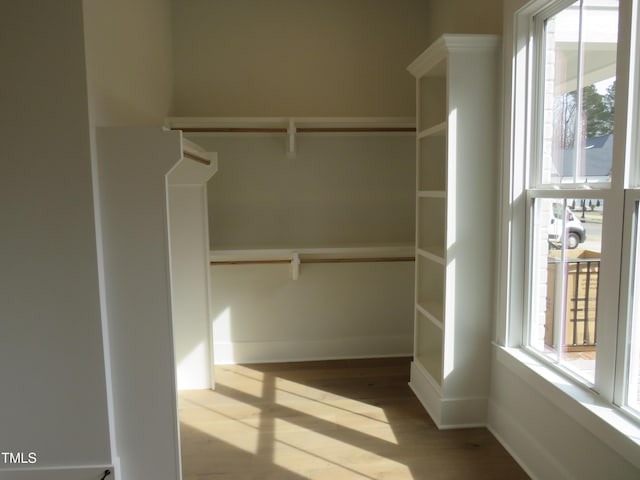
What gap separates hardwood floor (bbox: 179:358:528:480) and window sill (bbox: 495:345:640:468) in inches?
17.7

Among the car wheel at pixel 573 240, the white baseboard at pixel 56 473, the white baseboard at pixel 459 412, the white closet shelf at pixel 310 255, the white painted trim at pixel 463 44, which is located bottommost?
the white baseboard at pixel 459 412

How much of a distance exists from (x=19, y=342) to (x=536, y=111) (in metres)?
2.39

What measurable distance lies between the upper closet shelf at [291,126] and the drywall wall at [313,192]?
0.34 ft

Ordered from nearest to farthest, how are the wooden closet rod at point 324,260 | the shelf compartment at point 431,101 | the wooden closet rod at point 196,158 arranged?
the wooden closet rod at point 196,158 → the shelf compartment at point 431,101 → the wooden closet rod at point 324,260

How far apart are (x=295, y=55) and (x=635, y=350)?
2.73 metres

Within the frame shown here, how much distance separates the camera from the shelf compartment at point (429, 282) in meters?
2.94

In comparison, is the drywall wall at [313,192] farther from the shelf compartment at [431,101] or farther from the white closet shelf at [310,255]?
the shelf compartment at [431,101]

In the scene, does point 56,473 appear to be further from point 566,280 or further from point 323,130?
point 323,130

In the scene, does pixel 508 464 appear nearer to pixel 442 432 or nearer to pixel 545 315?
pixel 442 432

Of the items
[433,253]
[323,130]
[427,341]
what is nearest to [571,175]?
[433,253]

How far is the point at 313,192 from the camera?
343cm

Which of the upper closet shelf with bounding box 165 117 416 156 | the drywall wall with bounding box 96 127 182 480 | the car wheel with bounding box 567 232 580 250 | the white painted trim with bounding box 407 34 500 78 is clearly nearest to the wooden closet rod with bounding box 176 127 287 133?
the upper closet shelf with bounding box 165 117 416 156

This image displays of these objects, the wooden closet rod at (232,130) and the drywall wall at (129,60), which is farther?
the wooden closet rod at (232,130)

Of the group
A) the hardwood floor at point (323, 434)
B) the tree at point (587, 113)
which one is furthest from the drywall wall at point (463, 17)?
the hardwood floor at point (323, 434)
